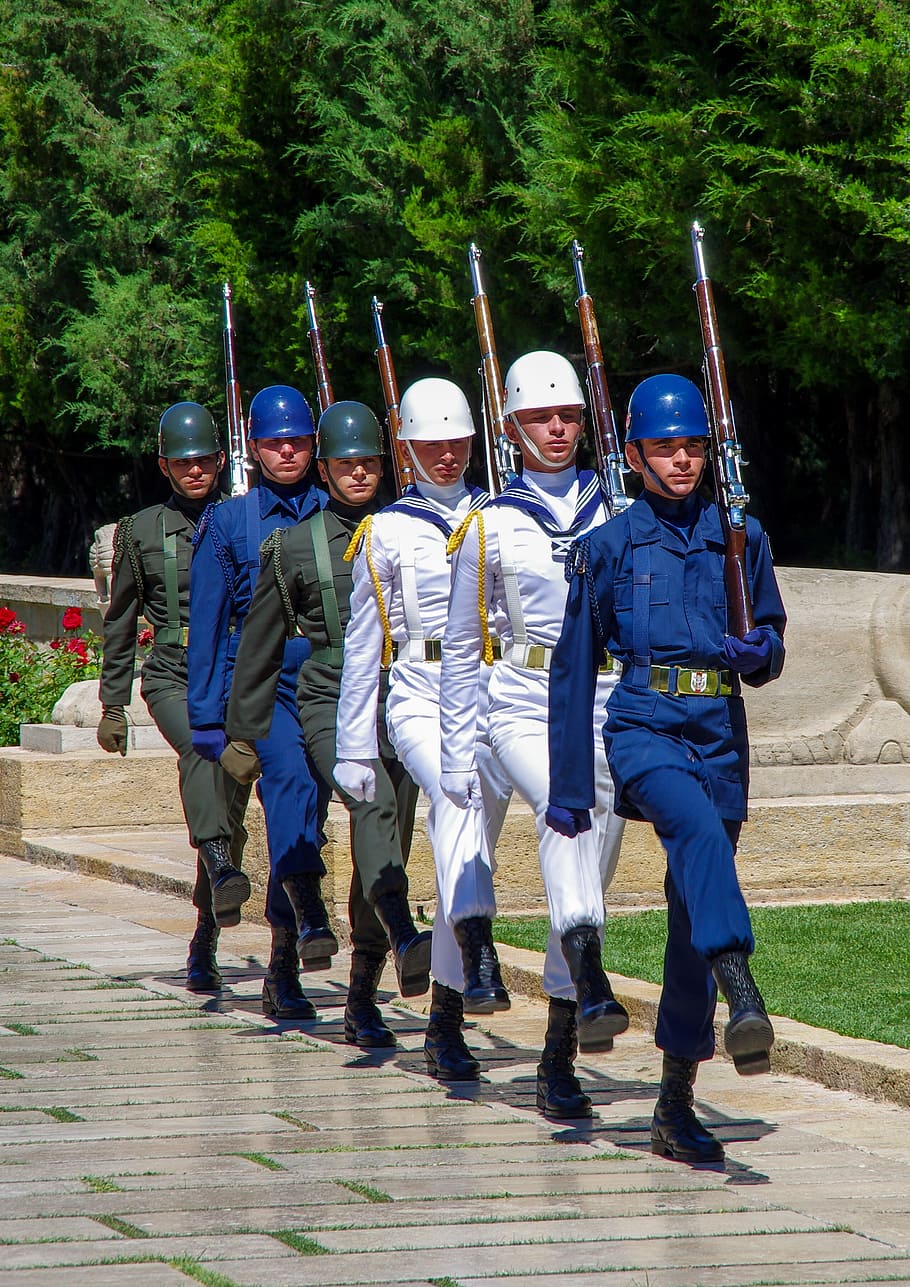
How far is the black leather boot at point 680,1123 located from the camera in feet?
18.1

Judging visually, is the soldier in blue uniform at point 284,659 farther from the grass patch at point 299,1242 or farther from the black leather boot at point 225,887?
the grass patch at point 299,1242

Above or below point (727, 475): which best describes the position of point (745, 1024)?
below

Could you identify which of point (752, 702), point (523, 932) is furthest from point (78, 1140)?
point (752, 702)

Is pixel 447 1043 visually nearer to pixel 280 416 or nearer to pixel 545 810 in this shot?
pixel 545 810

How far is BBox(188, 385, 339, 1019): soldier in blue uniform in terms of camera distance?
7.49 meters

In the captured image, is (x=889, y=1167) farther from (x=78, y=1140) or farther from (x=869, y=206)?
(x=869, y=206)

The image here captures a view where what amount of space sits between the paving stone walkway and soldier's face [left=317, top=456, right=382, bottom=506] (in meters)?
1.90

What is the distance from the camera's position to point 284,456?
7.93m

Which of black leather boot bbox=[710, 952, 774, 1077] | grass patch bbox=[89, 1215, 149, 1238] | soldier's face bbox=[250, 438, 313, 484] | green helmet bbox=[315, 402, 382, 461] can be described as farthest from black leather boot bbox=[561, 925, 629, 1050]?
soldier's face bbox=[250, 438, 313, 484]

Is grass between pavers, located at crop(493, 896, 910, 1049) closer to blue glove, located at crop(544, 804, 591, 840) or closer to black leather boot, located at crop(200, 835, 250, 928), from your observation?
black leather boot, located at crop(200, 835, 250, 928)

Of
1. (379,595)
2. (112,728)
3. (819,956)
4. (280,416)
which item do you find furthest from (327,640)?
(819,956)

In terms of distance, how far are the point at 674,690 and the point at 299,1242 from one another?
173 cm

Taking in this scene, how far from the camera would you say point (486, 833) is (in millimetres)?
6719

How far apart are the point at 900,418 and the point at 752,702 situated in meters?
12.7
